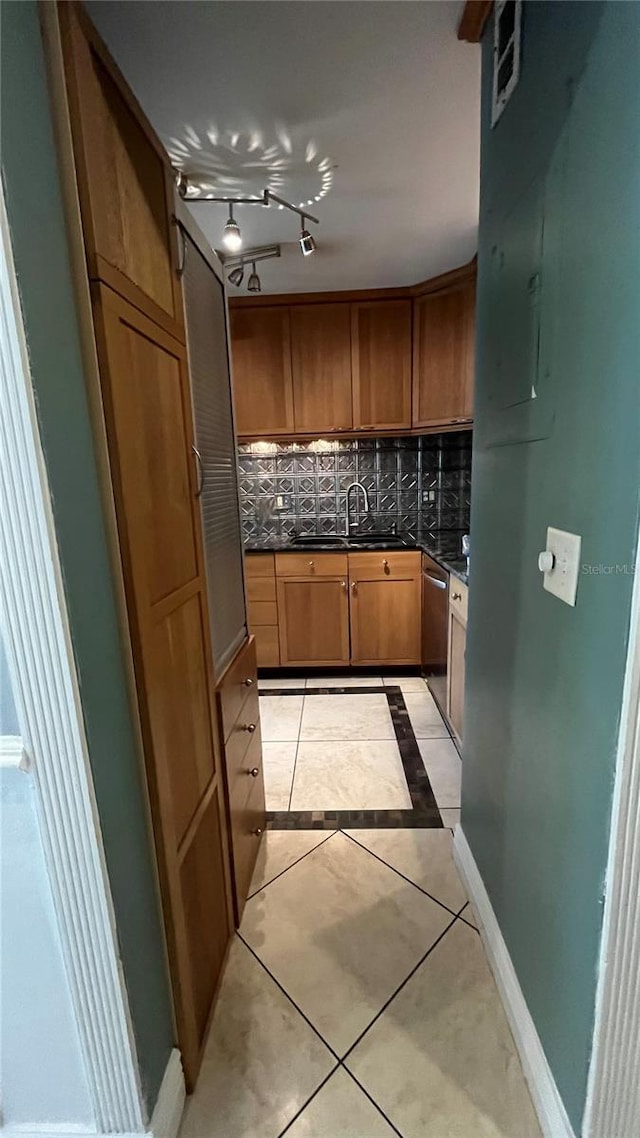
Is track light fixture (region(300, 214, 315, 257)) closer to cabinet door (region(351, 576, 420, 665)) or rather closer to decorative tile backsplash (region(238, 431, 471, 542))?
decorative tile backsplash (region(238, 431, 471, 542))

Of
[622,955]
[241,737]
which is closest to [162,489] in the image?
[241,737]

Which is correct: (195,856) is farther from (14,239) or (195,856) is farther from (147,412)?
(14,239)

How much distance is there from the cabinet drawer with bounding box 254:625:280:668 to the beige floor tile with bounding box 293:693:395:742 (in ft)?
1.20

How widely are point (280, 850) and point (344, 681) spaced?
1512 millimetres

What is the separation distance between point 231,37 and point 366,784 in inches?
97.4

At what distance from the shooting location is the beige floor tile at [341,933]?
4.14ft

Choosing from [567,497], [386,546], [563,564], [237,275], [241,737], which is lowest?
[241,737]

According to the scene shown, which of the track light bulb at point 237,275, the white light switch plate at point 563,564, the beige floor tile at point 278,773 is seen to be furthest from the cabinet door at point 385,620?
the white light switch plate at point 563,564

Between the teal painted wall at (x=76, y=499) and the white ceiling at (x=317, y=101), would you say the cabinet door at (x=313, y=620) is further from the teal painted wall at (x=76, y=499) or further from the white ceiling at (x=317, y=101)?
the teal painted wall at (x=76, y=499)

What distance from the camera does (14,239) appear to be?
63cm

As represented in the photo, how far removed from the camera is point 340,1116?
3.37 ft

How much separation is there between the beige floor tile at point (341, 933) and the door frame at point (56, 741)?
0.46m

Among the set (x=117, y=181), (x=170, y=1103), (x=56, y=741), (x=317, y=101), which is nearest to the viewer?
(x=56, y=741)

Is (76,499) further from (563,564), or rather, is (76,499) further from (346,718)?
(346,718)
